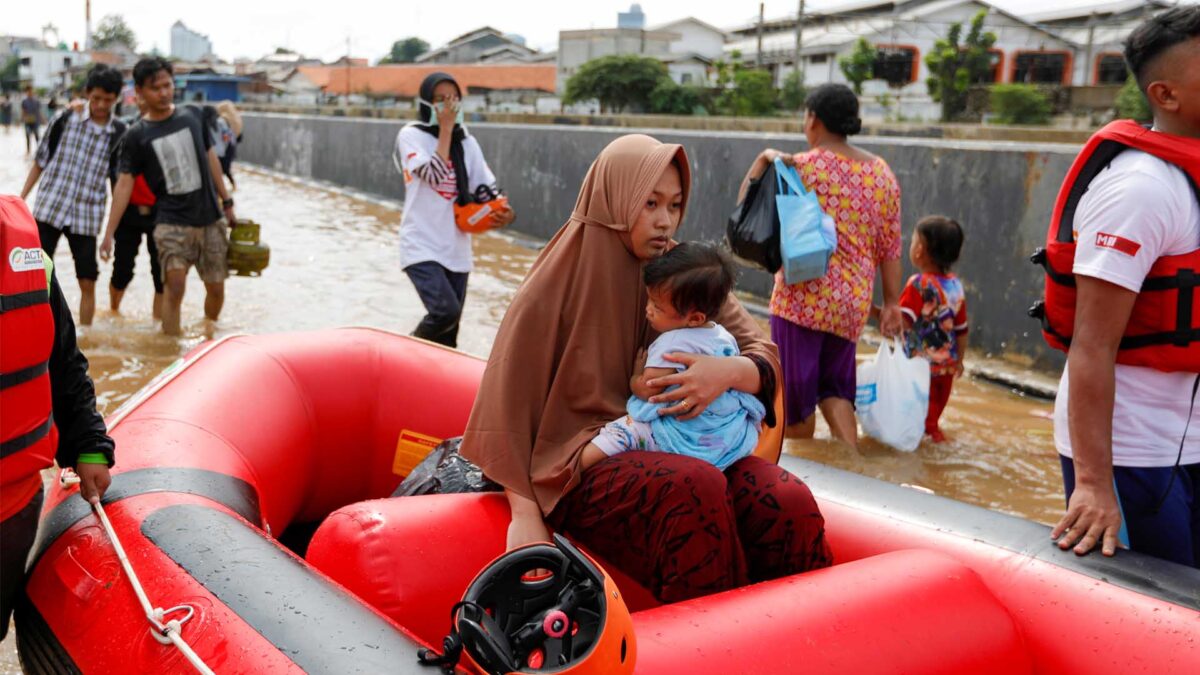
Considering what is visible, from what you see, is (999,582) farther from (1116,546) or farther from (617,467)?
(617,467)

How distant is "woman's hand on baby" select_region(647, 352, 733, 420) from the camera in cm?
242

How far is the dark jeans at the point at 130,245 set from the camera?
7.06m

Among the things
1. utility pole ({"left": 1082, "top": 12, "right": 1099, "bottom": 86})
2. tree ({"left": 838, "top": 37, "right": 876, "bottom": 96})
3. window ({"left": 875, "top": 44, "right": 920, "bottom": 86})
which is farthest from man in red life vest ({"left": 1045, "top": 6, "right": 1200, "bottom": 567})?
utility pole ({"left": 1082, "top": 12, "right": 1099, "bottom": 86})

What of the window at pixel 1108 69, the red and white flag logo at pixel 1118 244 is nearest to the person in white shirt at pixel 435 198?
the red and white flag logo at pixel 1118 244

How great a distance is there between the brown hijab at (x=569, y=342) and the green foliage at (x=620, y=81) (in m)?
33.2

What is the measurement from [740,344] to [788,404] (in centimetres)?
217

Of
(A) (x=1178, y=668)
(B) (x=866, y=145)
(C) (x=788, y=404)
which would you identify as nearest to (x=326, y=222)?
(B) (x=866, y=145)

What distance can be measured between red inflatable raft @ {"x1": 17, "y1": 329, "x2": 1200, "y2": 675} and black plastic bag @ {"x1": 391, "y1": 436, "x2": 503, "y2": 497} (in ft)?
0.61

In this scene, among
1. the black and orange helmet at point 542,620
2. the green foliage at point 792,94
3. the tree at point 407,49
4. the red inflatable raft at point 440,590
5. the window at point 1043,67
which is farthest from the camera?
the tree at point 407,49

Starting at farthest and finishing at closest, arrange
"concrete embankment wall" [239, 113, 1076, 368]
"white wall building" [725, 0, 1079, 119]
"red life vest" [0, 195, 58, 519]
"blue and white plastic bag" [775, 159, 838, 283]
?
"white wall building" [725, 0, 1079, 119] < "concrete embankment wall" [239, 113, 1076, 368] < "blue and white plastic bag" [775, 159, 838, 283] < "red life vest" [0, 195, 58, 519]

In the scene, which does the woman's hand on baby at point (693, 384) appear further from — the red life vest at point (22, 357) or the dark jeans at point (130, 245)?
the dark jeans at point (130, 245)

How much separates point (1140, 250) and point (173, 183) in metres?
5.60

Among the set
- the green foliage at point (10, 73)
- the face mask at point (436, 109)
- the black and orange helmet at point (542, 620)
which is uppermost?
the green foliage at point (10, 73)

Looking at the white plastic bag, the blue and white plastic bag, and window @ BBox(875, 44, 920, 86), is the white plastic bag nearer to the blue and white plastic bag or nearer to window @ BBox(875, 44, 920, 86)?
the blue and white plastic bag
